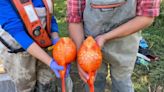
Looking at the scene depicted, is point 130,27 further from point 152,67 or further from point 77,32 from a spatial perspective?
point 152,67

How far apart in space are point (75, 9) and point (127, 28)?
1.07 ft

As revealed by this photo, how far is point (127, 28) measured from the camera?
6.56ft

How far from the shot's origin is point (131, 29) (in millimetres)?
2006

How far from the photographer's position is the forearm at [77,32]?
2.09 meters

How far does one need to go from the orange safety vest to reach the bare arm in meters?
0.42

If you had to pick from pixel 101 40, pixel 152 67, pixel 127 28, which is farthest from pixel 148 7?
pixel 152 67

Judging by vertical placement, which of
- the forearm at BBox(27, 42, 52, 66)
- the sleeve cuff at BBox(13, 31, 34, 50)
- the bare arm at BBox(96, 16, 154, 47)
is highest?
the bare arm at BBox(96, 16, 154, 47)

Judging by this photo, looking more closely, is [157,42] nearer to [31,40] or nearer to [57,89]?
[57,89]

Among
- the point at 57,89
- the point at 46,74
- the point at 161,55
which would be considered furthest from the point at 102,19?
the point at 161,55

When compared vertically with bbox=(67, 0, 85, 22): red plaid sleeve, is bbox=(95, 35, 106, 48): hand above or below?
below

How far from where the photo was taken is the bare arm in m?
1.99

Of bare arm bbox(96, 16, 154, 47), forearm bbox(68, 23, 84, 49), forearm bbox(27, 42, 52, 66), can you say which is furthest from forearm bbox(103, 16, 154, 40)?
forearm bbox(27, 42, 52, 66)

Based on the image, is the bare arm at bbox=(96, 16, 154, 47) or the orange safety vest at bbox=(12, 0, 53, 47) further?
the orange safety vest at bbox=(12, 0, 53, 47)

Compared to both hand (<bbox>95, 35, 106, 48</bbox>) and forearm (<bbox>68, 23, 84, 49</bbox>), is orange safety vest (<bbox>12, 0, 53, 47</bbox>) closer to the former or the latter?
forearm (<bbox>68, 23, 84, 49</bbox>)
